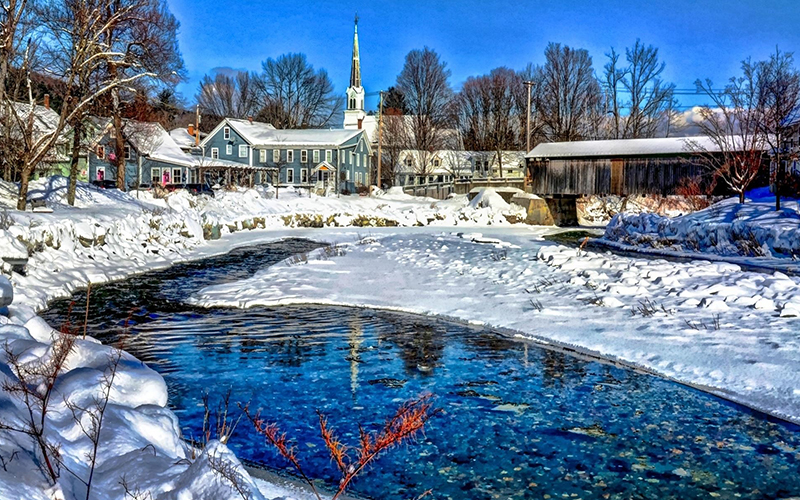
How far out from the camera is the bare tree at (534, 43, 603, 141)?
214ft

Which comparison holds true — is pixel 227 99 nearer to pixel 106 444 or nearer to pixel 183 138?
pixel 183 138

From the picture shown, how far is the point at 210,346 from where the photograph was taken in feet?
34.3

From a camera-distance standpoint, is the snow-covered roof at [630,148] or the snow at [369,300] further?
the snow-covered roof at [630,148]

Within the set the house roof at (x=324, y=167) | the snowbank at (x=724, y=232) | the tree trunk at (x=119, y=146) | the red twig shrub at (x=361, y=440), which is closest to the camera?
the red twig shrub at (x=361, y=440)

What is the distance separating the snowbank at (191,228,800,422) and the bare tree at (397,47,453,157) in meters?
49.3

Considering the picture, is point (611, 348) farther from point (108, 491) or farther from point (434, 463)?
point (108, 491)

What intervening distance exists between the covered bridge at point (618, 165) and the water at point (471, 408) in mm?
25932

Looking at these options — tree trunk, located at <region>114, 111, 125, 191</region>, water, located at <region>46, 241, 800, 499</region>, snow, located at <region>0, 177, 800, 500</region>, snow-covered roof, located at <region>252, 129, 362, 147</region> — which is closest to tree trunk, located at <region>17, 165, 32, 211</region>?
snow, located at <region>0, 177, 800, 500</region>

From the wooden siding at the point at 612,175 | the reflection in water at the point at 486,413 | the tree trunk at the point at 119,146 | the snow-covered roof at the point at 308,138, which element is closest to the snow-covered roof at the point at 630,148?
the wooden siding at the point at 612,175

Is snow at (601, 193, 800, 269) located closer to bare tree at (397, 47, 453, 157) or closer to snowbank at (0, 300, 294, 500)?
snowbank at (0, 300, 294, 500)

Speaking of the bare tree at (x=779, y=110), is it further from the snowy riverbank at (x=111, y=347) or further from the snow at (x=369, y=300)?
the snowy riverbank at (x=111, y=347)

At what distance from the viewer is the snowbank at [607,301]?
28.6 ft

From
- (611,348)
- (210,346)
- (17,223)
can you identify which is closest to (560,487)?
(611,348)

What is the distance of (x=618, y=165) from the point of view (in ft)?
118
